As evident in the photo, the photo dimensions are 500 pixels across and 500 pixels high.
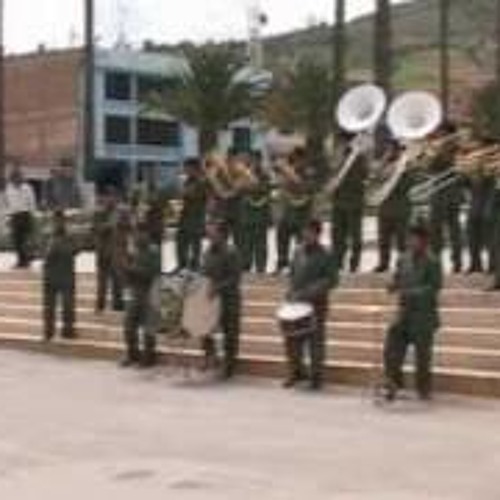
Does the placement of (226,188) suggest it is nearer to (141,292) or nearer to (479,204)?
(141,292)

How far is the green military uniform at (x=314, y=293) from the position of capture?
18812 millimetres

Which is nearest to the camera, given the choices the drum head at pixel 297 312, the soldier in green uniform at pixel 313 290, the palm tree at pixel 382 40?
the drum head at pixel 297 312

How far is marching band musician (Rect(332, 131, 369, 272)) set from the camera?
22.5m

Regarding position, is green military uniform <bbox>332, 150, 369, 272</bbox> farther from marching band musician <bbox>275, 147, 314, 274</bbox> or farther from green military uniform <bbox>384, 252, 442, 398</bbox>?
green military uniform <bbox>384, 252, 442, 398</bbox>

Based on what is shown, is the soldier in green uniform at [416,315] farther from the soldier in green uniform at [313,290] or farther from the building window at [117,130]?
the building window at [117,130]

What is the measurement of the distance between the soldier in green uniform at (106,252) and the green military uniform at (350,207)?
8.37 feet

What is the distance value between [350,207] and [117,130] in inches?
2579

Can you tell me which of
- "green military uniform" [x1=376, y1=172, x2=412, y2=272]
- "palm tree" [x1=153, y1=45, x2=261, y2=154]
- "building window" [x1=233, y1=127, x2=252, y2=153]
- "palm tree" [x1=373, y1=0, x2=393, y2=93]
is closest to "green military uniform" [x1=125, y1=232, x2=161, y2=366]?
"green military uniform" [x1=376, y1=172, x2=412, y2=272]

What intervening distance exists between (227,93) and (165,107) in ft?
11.0

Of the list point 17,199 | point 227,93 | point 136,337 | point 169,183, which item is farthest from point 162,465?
point 227,93

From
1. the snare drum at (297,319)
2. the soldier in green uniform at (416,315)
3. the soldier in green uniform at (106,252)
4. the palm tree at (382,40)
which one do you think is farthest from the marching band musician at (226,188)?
the palm tree at (382,40)

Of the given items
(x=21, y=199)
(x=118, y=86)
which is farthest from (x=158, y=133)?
(x=21, y=199)

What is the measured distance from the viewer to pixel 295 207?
2298 cm

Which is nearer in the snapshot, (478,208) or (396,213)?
(478,208)
